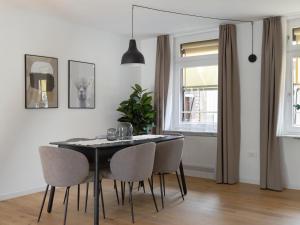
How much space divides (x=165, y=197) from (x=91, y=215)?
1.11m

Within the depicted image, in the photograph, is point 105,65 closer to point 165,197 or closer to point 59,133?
point 59,133

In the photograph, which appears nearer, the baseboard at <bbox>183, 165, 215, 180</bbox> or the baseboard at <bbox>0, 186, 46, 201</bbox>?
the baseboard at <bbox>0, 186, 46, 201</bbox>

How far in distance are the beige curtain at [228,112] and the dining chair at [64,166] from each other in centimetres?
254

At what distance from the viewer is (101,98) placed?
5809 millimetres

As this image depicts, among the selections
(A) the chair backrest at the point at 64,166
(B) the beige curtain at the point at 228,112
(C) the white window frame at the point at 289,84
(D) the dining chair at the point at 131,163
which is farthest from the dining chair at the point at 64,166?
(C) the white window frame at the point at 289,84

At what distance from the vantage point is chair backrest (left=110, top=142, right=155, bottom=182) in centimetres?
346

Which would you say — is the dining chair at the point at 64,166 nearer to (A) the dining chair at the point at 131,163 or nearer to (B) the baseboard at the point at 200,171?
(A) the dining chair at the point at 131,163

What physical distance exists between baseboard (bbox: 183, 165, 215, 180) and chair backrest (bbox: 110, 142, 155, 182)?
7.48 ft

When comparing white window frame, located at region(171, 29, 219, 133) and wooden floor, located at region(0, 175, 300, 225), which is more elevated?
white window frame, located at region(171, 29, 219, 133)

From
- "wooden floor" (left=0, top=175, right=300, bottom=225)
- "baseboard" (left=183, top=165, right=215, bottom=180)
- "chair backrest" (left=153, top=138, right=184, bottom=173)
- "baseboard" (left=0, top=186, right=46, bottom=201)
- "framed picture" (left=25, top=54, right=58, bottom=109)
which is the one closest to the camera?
"wooden floor" (left=0, top=175, right=300, bottom=225)

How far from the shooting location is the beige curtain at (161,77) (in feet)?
19.6

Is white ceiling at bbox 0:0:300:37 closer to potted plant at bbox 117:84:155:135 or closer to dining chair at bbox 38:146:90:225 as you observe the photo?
potted plant at bbox 117:84:155:135

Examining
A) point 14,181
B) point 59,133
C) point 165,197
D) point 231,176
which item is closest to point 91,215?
point 165,197

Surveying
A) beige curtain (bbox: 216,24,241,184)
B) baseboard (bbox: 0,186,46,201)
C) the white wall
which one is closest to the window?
beige curtain (bbox: 216,24,241,184)
